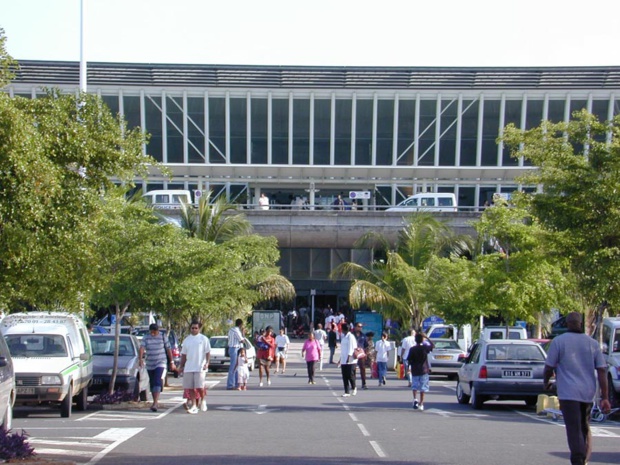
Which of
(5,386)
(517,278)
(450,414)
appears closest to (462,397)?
(450,414)

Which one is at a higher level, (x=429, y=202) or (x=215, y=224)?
(x=429, y=202)

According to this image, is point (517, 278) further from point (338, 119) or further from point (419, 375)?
point (338, 119)

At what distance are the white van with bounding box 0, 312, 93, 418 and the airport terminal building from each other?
37.3m

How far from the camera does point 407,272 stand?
123 feet

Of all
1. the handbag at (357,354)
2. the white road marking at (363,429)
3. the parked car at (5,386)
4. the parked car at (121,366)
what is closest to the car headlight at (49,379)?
the parked car at (121,366)

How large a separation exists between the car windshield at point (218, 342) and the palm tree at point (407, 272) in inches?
207

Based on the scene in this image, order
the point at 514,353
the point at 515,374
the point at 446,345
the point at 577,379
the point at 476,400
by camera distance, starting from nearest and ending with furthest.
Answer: the point at 577,379
the point at 515,374
the point at 476,400
the point at 514,353
the point at 446,345

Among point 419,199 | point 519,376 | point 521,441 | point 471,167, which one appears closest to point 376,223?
point 419,199

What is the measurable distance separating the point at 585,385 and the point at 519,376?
399 inches

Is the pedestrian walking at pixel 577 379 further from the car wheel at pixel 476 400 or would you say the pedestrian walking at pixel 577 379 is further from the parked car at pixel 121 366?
the parked car at pixel 121 366

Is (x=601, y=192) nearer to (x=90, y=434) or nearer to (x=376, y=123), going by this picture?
(x=90, y=434)

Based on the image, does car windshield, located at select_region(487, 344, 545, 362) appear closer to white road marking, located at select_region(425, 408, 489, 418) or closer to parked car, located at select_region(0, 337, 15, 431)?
white road marking, located at select_region(425, 408, 489, 418)

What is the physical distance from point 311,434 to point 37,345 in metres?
6.80

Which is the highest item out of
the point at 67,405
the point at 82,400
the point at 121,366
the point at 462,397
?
the point at 121,366
